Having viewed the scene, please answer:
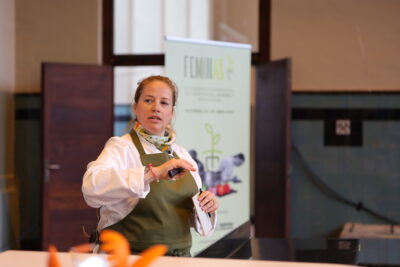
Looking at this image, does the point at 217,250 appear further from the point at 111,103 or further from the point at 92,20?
the point at 92,20

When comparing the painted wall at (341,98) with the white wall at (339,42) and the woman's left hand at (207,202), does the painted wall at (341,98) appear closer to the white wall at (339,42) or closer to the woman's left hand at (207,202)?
the white wall at (339,42)

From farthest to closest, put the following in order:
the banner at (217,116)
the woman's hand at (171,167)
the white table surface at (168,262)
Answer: the banner at (217,116), the woman's hand at (171,167), the white table surface at (168,262)

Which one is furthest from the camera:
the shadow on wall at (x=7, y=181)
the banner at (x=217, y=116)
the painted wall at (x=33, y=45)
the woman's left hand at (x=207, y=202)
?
the painted wall at (x=33, y=45)

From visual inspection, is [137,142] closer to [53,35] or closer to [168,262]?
[168,262]

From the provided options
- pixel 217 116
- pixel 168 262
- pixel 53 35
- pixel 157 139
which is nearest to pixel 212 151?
pixel 217 116

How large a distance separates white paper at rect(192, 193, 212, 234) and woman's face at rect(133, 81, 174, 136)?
26 centimetres

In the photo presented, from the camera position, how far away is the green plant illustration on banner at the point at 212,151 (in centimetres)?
493

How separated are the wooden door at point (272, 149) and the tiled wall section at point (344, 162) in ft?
0.94

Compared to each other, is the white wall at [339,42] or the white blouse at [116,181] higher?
the white wall at [339,42]

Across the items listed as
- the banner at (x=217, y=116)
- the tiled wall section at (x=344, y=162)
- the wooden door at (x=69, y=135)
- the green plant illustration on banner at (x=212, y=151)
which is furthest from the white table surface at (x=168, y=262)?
the tiled wall section at (x=344, y=162)

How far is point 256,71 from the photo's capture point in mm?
6227

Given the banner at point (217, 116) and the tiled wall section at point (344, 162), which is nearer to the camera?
the banner at point (217, 116)

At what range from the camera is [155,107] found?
1.98 meters

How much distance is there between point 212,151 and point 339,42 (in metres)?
2.03
